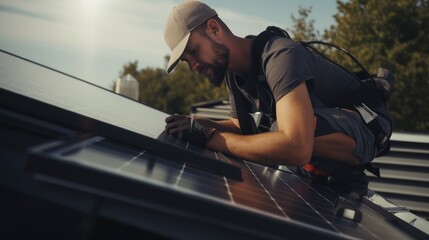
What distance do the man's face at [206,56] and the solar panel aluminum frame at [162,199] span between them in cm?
197

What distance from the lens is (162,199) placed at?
1425 mm

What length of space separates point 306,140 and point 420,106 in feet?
80.7

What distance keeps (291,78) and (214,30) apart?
0.83m

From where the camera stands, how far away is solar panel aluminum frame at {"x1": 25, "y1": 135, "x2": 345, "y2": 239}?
4.46ft

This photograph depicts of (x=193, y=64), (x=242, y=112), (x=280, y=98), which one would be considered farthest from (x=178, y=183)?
(x=242, y=112)

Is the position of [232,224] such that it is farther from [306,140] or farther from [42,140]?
[306,140]

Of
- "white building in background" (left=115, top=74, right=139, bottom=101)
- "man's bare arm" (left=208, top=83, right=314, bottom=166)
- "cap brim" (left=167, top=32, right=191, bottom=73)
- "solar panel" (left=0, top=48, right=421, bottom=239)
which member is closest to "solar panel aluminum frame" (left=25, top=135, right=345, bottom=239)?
"solar panel" (left=0, top=48, right=421, bottom=239)

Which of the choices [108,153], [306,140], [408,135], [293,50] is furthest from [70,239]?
[408,135]

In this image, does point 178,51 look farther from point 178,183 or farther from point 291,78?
point 178,183

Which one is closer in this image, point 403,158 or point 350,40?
point 403,158

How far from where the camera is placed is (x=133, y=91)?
10.4 metres

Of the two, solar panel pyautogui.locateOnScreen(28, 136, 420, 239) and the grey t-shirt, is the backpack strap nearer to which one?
the grey t-shirt

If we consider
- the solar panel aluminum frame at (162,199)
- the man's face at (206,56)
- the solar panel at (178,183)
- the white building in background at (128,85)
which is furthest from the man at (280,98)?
the white building in background at (128,85)

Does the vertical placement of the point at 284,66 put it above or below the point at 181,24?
below
